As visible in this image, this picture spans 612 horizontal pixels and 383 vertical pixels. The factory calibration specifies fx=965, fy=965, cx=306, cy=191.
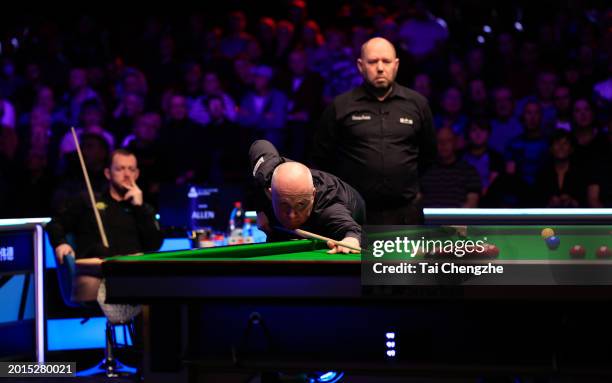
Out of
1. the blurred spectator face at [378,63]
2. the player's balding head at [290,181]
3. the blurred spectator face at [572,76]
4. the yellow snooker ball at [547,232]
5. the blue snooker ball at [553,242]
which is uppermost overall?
the blurred spectator face at [572,76]

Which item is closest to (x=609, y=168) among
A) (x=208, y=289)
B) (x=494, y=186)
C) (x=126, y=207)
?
(x=494, y=186)

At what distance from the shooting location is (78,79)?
9508 millimetres

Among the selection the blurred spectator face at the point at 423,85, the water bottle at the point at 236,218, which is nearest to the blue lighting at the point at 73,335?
the water bottle at the point at 236,218

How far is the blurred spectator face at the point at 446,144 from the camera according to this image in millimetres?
7504

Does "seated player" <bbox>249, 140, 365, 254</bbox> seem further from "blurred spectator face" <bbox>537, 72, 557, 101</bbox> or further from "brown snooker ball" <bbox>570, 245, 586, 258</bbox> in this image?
"blurred spectator face" <bbox>537, 72, 557, 101</bbox>

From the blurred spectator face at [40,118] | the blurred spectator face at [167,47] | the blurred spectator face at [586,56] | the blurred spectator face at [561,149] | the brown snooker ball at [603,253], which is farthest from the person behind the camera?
the blurred spectator face at [167,47]

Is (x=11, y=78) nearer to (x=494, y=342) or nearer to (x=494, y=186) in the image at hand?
(x=494, y=186)

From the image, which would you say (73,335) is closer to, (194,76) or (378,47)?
(194,76)

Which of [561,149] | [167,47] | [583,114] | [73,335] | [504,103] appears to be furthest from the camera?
[167,47]

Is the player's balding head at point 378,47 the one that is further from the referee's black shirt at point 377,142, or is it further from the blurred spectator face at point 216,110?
the blurred spectator face at point 216,110

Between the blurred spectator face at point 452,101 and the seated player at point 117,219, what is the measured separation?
2830 millimetres

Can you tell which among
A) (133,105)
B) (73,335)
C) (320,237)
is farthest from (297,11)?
(320,237)

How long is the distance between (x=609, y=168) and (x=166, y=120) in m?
3.80

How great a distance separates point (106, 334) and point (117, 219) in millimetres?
1014
